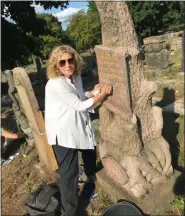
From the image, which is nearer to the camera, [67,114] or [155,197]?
[67,114]

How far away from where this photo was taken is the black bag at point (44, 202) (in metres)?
3.47

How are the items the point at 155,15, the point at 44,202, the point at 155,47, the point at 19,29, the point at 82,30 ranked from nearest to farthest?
1. the point at 44,202
2. the point at 155,47
3. the point at 19,29
4. the point at 155,15
5. the point at 82,30

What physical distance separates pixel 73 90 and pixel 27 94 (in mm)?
1435

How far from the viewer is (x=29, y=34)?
476 inches

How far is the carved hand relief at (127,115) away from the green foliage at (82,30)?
25.1 metres

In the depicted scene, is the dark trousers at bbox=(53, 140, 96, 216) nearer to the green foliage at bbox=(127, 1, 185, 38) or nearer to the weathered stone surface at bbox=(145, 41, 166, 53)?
the weathered stone surface at bbox=(145, 41, 166, 53)

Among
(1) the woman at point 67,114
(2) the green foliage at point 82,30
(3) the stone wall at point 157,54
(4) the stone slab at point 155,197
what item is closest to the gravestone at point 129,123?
(4) the stone slab at point 155,197

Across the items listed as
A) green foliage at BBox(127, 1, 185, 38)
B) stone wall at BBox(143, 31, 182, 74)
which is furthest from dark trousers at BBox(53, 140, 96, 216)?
green foliage at BBox(127, 1, 185, 38)

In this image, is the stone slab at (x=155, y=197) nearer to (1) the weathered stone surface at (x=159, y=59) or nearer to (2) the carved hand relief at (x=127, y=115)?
(2) the carved hand relief at (x=127, y=115)

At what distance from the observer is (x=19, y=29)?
11.0 meters

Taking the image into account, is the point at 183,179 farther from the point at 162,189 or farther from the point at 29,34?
the point at 29,34

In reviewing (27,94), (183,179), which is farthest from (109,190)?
(27,94)

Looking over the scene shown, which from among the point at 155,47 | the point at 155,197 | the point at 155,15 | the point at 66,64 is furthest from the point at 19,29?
the point at 155,15

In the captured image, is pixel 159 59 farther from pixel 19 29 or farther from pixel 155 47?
pixel 19 29
